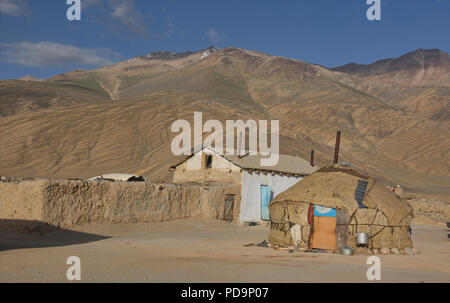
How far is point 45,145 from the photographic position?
5341 cm

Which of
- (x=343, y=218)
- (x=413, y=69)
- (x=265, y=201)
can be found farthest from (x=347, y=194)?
(x=413, y=69)

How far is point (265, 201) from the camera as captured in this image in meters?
27.2

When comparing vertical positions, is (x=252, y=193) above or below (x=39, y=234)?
above

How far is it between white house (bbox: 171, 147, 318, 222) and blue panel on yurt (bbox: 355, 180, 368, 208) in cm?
1071

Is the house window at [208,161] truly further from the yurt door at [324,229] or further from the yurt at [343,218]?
the yurt door at [324,229]

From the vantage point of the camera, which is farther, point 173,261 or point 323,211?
point 323,211

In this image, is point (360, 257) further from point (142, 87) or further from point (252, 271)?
point (142, 87)

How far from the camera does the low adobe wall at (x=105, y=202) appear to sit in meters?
17.0

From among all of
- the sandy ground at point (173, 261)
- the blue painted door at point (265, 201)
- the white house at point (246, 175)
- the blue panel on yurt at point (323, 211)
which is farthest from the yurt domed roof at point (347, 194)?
the blue painted door at point (265, 201)

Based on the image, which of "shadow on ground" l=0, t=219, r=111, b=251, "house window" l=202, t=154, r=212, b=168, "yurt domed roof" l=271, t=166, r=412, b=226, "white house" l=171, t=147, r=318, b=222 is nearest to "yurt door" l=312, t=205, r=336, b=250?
"yurt domed roof" l=271, t=166, r=412, b=226

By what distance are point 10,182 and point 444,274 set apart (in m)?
14.4

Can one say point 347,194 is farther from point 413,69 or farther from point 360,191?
point 413,69

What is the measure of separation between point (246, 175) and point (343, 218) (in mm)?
12001
